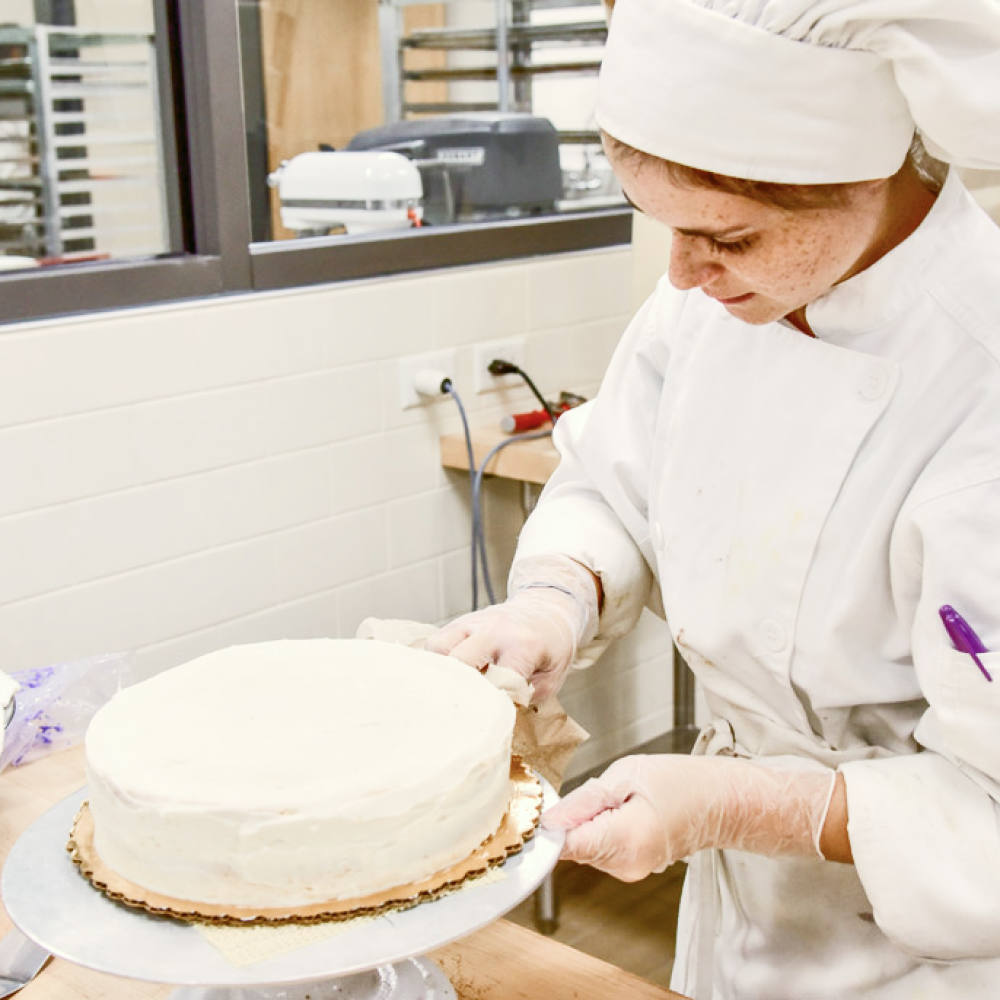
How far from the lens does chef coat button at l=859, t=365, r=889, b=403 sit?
1122 millimetres

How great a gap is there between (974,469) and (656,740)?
2374 millimetres


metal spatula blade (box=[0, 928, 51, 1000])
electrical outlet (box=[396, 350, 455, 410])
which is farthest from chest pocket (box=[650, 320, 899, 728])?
electrical outlet (box=[396, 350, 455, 410])

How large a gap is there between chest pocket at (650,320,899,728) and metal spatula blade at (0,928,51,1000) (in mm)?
650

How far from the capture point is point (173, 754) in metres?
0.97

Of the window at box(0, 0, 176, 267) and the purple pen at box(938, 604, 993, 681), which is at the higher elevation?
the window at box(0, 0, 176, 267)

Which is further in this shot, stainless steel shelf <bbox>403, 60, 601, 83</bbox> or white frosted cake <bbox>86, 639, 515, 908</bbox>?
stainless steel shelf <bbox>403, 60, 601, 83</bbox>

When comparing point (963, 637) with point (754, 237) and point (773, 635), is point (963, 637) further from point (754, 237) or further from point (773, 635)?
point (754, 237)

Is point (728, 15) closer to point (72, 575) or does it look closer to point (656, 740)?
point (72, 575)

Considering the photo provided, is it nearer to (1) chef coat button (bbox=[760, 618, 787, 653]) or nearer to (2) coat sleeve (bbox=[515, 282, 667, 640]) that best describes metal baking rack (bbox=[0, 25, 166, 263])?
(2) coat sleeve (bbox=[515, 282, 667, 640])

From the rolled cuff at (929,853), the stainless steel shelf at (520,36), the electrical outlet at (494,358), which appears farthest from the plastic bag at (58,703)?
the stainless steel shelf at (520,36)

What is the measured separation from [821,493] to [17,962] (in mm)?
801

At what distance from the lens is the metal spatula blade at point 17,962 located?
110 cm

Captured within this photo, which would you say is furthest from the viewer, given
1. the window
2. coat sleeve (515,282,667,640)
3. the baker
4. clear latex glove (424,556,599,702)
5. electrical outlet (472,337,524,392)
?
electrical outlet (472,337,524,392)

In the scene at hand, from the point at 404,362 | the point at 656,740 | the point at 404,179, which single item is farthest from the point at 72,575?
the point at 656,740
